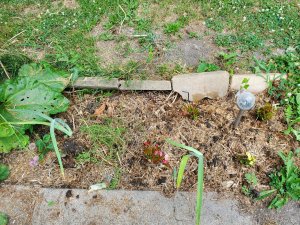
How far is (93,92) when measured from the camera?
3111mm

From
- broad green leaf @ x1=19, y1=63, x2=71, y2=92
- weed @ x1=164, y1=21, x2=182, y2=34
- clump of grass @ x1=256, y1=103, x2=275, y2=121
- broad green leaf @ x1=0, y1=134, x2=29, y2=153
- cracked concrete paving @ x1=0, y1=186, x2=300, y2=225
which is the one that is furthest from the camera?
weed @ x1=164, y1=21, x2=182, y2=34

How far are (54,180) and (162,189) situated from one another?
92 centimetres

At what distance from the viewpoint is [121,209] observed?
8.11 feet

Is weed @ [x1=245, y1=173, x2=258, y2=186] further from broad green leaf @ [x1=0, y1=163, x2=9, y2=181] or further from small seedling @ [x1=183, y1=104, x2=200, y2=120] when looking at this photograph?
broad green leaf @ [x1=0, y1=163, x2=9, y2=181]

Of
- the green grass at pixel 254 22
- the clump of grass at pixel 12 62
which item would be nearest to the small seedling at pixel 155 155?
the green grass at pixel 254 22

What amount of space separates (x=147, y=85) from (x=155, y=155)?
778 mm

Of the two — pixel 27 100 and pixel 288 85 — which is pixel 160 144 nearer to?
pixel 27 100

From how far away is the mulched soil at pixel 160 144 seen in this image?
8.57 feet

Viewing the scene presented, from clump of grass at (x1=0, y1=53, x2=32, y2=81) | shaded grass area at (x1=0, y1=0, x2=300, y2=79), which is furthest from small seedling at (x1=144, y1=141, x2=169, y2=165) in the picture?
clump of grass at (x1=0, y1=53, x2=32, y2=81)

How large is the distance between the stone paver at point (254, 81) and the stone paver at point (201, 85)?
95 mm

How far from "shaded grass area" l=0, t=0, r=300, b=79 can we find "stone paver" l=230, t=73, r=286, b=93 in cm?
22

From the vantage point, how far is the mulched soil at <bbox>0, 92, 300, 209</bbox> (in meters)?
2.61

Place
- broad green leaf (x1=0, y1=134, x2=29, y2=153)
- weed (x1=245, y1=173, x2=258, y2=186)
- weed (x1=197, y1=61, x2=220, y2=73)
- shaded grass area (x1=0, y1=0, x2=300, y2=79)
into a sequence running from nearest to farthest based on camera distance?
weed (x1=245, y1=173, x2=258, y2=186) → broad green leaf (x1=0, y1=134, x2=29, y2=153) → weed (x1=197, y1=61, x2=220, y2=73) → shaded grass area (x1=0, y1=0, x2=300, y2=79)

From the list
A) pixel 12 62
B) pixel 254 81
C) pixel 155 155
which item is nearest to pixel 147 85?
pixel 155 155
